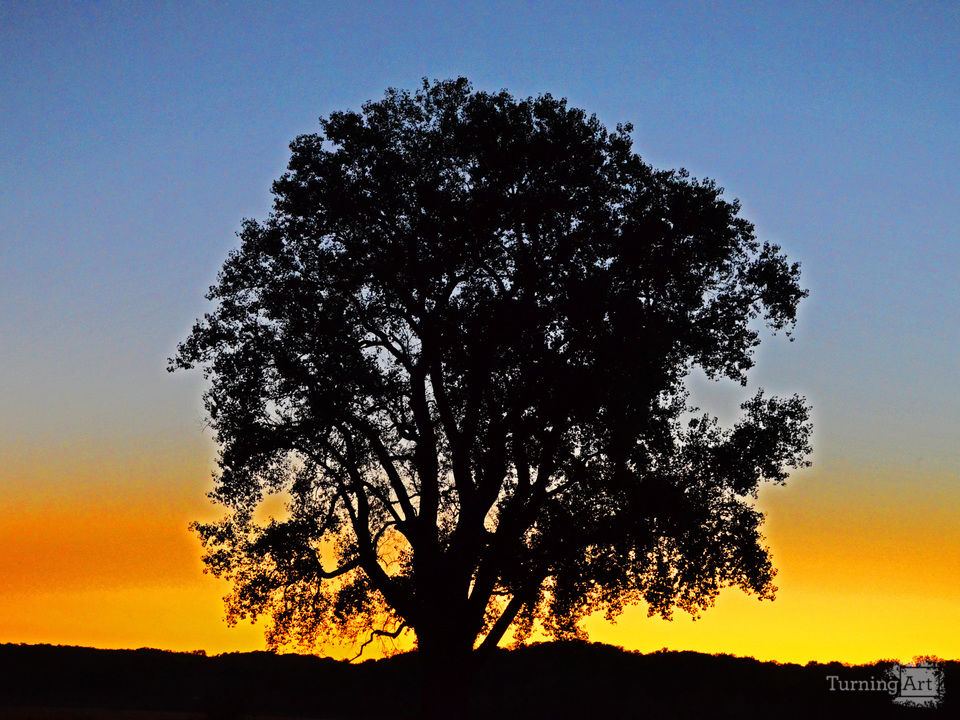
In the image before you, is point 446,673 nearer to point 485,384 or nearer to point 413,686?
point 485,384

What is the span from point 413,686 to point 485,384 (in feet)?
71.9

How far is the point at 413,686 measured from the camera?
41250mm

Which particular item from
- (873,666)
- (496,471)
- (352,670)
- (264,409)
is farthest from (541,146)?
(352,670)

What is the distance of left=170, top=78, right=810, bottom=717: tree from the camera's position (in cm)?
Result: 2445

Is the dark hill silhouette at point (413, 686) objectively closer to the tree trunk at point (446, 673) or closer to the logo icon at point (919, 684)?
the logo icon at point (919, 684)

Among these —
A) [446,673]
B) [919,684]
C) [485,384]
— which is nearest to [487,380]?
[485,384]

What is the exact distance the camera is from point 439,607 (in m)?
24.9

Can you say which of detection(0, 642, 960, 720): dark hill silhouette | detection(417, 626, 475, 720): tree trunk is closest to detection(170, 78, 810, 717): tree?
detection(417, 626, 475, 720): tree trunk

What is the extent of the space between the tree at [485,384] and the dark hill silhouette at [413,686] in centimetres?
998

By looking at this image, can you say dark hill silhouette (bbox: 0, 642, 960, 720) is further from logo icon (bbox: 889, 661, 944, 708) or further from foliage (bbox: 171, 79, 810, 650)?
foliage (bbox: 171, 79, 810, 650)

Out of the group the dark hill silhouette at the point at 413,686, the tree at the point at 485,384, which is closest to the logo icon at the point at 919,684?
the dark hill silhouette at the point at 413,686

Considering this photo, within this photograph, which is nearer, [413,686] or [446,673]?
[446,673]

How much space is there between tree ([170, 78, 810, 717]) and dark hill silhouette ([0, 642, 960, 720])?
9.98m

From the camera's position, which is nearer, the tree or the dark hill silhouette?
the tree
